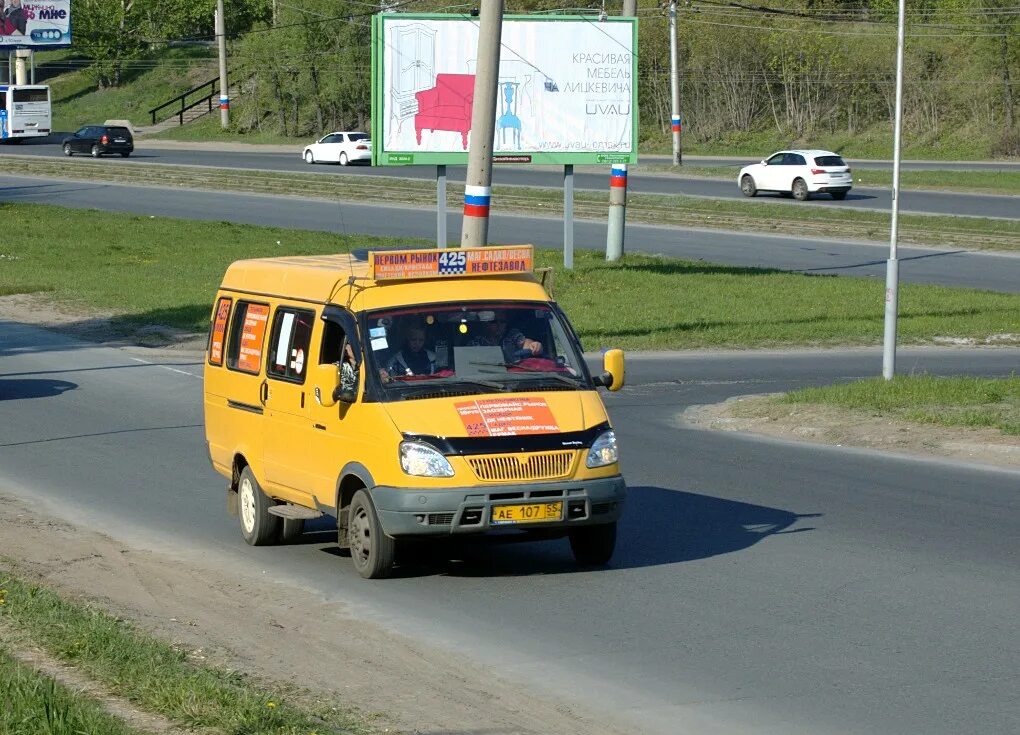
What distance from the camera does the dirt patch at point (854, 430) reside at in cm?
1495

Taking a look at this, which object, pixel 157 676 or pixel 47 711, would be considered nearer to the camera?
pixel 47 711

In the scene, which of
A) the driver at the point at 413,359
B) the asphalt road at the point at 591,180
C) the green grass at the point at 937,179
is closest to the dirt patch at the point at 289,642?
the driver at the point at 413,359

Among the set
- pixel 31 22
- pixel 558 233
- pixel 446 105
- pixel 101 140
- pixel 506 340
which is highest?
pixel 31 22

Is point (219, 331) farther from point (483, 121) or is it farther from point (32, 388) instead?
point (32, 388)

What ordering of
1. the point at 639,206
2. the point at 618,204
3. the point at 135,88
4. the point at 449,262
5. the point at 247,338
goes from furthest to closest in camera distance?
the point at 135,88 → the point at 639,206 → the point at 618,204 → the point at 247,338 → the point at 449,262

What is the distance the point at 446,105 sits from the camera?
2978 cm

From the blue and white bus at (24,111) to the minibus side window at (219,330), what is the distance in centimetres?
7327

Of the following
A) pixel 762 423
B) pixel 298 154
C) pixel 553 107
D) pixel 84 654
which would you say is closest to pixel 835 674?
pixel 84 654

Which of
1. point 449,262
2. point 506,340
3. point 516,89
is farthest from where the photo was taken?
point 516,89

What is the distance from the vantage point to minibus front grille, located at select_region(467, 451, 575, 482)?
9.39m

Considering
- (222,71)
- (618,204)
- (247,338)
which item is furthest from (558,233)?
(222,71)

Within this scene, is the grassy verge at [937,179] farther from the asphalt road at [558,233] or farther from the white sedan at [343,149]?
the white sedan at [343,149]

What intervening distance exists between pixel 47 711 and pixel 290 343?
485cm

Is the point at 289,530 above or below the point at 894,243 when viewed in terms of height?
below
